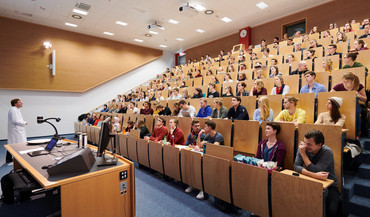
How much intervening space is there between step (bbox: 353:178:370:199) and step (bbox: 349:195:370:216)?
4 cm

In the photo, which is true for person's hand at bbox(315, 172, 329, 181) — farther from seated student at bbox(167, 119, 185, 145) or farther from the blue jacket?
the blue jacket

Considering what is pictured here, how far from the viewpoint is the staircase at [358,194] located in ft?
3.83

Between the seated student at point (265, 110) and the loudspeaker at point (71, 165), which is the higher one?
the seated student at point (265, 110)

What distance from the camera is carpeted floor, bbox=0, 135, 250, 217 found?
4.46 ft

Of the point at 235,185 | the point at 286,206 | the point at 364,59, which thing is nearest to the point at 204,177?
the point at 235,185

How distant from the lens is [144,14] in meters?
4.75

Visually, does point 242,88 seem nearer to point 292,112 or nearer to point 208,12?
point 292,112

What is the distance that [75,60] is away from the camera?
5.68 metres

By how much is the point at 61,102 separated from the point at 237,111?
531cm

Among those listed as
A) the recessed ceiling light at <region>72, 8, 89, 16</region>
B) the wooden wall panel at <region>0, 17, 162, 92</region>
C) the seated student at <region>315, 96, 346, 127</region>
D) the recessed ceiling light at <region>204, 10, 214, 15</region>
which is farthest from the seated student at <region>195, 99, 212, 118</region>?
the wooden wall panel at <region>0, 17, 162, 92</region>

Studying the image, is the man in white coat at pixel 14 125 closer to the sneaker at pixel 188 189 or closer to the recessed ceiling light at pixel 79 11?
the sneaker at pixel 188 189

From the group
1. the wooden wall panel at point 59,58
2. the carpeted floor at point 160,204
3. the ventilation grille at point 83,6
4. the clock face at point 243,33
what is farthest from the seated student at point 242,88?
the wooden wall panel at point 59,58

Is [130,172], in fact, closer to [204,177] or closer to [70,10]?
[204,177]

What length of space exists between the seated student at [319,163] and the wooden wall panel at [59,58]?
6.03 metres
